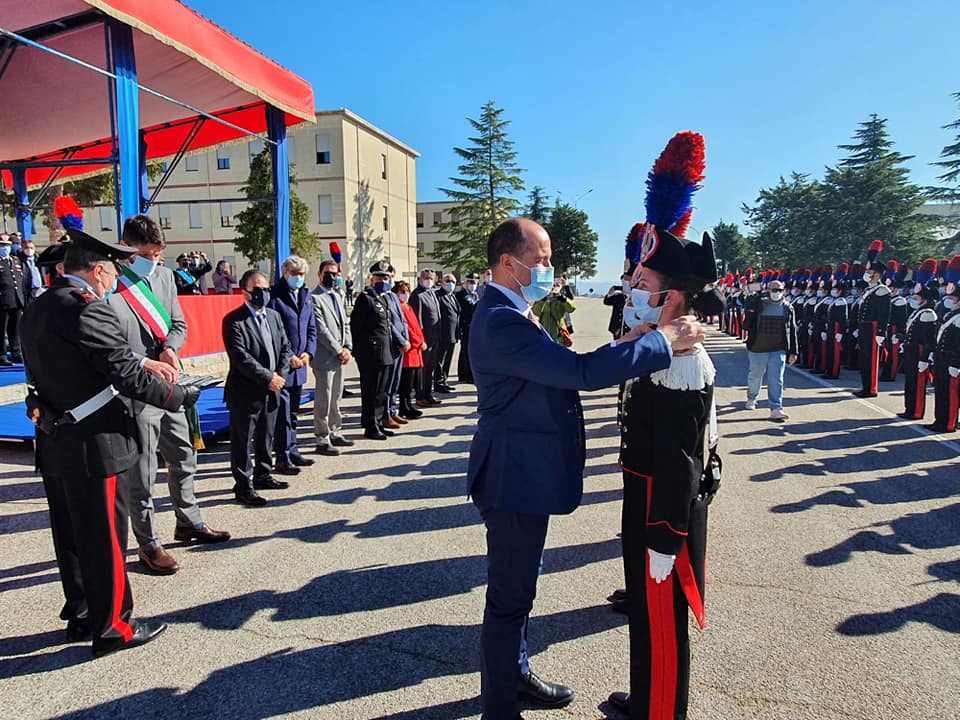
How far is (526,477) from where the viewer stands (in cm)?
237

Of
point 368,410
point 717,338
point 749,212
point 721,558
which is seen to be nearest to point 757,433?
point 721,558

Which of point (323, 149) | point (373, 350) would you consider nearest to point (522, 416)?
point (373, 350)

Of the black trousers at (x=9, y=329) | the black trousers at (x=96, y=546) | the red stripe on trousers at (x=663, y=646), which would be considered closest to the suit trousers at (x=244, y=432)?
the black trousers at (x=96, y=546)

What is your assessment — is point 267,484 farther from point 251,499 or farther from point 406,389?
point 406,389

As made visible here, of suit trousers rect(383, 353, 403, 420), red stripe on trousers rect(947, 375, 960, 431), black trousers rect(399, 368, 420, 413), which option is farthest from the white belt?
red stripe on trousers rect(947, 375, 960, 431)

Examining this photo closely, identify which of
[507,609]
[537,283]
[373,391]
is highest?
[537,283]

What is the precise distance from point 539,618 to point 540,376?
1.91 m

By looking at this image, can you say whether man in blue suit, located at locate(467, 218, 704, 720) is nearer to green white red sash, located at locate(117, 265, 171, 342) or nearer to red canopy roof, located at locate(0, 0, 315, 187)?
green white red sash, located at locate(117, 265, 171, 342)

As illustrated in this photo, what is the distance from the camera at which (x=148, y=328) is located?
412 cm

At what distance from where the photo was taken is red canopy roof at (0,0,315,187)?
693cm

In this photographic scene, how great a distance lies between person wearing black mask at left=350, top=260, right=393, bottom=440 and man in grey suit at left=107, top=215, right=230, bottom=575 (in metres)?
2.96

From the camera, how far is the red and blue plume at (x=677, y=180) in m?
3.16

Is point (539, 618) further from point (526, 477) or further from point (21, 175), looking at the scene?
point (21, 175)

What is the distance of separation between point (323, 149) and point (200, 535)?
140 ft
